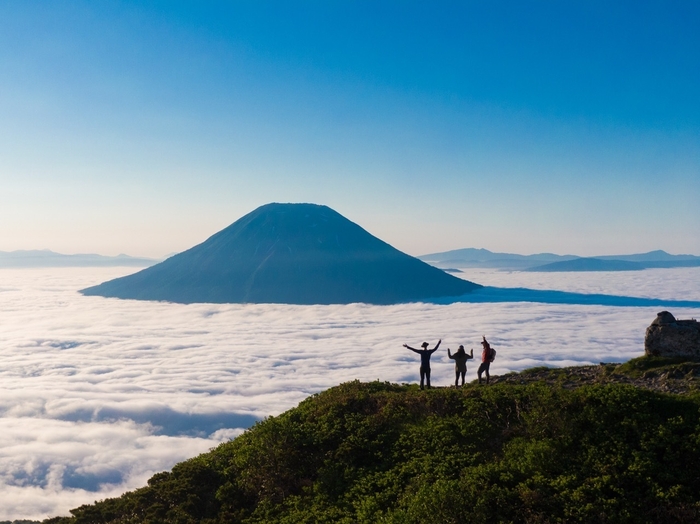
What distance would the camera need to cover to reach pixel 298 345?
7057 inches

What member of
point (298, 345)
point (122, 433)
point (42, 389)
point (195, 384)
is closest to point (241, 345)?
point (298, 345)

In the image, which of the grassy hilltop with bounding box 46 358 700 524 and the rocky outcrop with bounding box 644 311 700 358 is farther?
the rocky outcrop with bounding box 644 311 700 358

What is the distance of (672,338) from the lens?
78.1 ft

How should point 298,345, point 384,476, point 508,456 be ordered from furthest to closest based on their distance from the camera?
point 298,345 < point 384,476 < point 508,456

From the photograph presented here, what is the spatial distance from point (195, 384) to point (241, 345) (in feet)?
170

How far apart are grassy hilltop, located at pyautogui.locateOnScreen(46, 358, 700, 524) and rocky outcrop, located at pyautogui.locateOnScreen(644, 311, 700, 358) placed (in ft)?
4.93

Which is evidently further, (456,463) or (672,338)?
(672,338)

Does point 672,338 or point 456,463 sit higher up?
point 672,338

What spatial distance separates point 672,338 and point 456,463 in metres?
14.5

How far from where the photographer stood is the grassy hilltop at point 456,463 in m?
12.7

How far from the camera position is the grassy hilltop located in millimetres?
12672

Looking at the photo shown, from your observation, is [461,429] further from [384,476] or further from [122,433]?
[122,433]

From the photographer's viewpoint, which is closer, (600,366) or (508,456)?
(508,456)

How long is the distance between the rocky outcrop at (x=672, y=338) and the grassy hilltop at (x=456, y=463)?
150 cm
